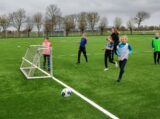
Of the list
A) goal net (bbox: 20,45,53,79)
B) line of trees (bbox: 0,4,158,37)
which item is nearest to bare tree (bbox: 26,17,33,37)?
line of trees (bbox: 0,4,158,37)

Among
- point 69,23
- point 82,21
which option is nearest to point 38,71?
point 69,23

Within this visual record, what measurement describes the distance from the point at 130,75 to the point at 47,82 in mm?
3910

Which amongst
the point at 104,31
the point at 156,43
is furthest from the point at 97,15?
the point at 156,43

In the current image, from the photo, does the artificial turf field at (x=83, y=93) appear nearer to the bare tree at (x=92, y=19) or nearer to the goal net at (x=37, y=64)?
the goal net at (x=37, y=64)

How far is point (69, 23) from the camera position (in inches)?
4761

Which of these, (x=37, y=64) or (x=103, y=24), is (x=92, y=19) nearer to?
(x=103, y=24)

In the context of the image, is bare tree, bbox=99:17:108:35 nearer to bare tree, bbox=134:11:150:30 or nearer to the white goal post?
bare tree, bbox=134:11:150:30

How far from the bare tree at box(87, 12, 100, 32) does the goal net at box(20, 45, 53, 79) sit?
112862mm

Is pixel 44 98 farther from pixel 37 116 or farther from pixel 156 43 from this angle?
pixel 156 43

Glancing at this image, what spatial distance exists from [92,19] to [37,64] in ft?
381

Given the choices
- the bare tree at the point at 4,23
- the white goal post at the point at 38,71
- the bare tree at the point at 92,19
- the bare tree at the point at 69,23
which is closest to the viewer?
the white goal post at the point at 38,71

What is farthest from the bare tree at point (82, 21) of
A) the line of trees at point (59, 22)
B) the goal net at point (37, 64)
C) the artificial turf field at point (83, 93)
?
the artificial turf field at point (83, 93)

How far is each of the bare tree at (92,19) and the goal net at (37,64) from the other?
370 ft

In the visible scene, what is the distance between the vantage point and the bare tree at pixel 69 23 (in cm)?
11856
